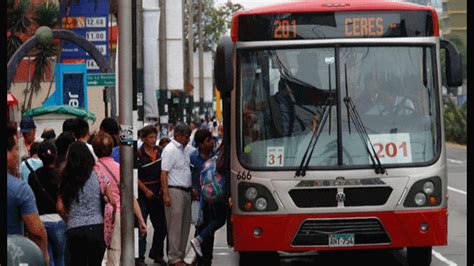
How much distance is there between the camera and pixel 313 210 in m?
13.4

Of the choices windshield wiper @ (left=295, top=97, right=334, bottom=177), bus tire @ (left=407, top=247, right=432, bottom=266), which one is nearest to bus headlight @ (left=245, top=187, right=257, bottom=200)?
windshield wiper @ (left=295, top=97, right=334, bottom=177)

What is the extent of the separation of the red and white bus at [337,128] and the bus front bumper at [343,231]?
0.03 feet

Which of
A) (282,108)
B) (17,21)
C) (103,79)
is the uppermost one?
(17,21)

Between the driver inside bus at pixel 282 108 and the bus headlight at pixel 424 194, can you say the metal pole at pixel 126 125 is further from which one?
the bus headlight at pixel 424 194

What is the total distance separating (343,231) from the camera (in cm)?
1337

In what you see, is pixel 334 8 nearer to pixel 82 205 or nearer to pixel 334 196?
pixel 334 196

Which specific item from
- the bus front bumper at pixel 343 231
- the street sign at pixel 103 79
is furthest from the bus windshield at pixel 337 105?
the street sign at pixel 103 79

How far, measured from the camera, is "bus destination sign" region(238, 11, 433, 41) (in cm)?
1373

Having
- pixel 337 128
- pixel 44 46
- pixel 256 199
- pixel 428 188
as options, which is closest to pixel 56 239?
pixel 256 199

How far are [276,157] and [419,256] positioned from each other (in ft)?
7.35

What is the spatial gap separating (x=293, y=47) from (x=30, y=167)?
356cm

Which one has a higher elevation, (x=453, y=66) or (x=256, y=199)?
(x=453, y=66)

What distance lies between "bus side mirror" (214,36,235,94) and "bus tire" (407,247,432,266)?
312 cm

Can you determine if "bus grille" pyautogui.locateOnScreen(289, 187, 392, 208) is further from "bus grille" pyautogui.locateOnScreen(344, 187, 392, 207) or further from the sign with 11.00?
the sign with 11.00
